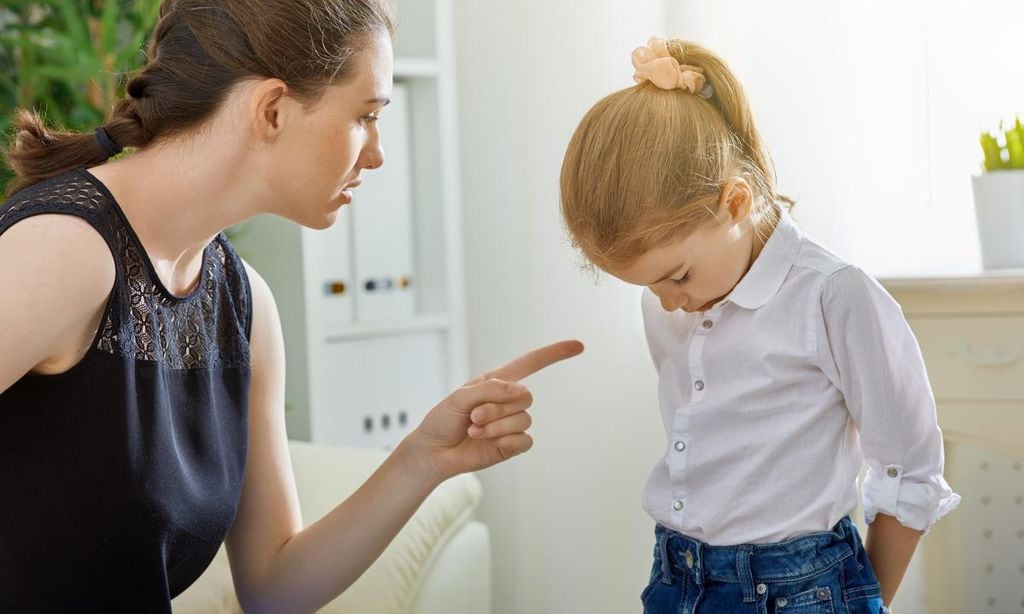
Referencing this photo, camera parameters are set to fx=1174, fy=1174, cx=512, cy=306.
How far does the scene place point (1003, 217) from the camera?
1924mm

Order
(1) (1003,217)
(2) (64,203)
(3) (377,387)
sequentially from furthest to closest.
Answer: (3) (377,387) < (1) (1003,217) < (2) (64,203)

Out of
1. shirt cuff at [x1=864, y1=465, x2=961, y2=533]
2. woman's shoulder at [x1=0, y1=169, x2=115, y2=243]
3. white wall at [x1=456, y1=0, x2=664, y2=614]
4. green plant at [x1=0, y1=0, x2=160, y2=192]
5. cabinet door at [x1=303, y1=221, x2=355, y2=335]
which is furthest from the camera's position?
cabinet door at [x1=303, y1=221, x2=355, y2=335]

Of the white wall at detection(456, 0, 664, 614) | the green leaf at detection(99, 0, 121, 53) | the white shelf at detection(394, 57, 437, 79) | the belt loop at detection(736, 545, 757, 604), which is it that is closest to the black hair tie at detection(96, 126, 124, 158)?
the belt loop at detection(736, 545, 757, 604)

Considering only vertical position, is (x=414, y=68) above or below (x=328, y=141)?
above

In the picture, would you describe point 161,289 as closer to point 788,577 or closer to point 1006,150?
point 788,577

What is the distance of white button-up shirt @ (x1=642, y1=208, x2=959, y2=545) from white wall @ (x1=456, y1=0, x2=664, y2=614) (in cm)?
105

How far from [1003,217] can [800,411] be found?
916mm

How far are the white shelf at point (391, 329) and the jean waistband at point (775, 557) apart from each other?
1.38m

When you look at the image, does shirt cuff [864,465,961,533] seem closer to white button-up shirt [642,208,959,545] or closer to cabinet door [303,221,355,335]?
white button-up shirt [642,208,959,545]

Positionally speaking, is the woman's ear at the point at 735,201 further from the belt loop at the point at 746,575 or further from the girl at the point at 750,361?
the belt loop at the point at 746,575

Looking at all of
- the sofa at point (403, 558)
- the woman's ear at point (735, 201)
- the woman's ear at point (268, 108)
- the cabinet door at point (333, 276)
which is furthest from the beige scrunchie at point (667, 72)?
the cabinet door at point (333, 276)

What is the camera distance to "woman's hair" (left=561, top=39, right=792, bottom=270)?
115 centimetres

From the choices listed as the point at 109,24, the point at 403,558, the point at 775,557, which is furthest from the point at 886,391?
the point at 109,24

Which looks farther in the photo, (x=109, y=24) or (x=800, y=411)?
(x=109, y=24)
